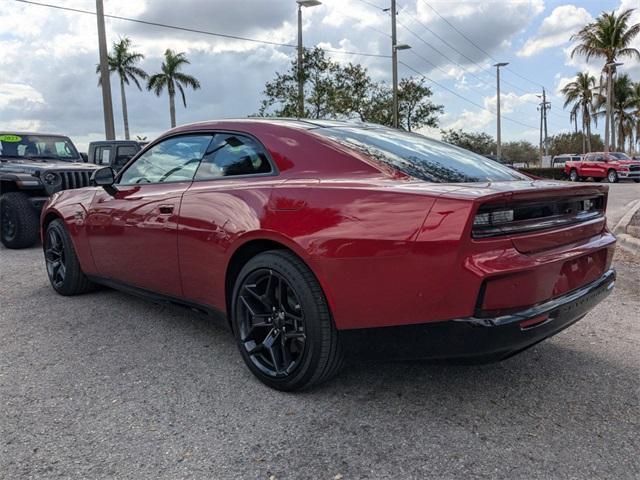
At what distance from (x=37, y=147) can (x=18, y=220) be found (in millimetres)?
1977

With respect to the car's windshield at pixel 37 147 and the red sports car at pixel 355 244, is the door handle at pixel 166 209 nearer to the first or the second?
the red sports car at pixel 355 244

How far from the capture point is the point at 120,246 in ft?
12.7

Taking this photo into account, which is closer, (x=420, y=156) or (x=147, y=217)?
(x=420, y=156)

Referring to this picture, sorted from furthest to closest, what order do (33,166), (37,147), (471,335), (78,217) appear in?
(37,147) < (33,166) < (78,217) < (471,335)

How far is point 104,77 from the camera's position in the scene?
1647 cm

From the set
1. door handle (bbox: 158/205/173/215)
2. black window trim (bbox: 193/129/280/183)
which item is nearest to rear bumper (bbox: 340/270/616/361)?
black window trim (bbox: 193/129/280/183)

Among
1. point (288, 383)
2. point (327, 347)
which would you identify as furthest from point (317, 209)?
point (288, 383)

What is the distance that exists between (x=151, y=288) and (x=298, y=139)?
1.54 m

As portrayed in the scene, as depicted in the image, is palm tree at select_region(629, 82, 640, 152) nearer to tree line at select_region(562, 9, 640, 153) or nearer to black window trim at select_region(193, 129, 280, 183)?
tree line at select_region(562, 9, 640, 153)

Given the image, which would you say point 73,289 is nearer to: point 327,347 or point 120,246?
point 120,246

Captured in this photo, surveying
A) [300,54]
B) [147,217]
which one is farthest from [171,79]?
[147,217]

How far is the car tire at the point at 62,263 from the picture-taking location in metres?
4.58

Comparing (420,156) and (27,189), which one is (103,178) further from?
(27,189)

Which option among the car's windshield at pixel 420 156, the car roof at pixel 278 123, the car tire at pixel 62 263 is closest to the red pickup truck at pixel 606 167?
the car's windshield at pixel 420 156
